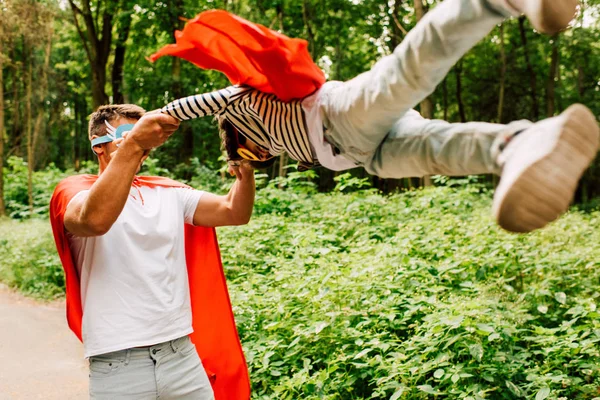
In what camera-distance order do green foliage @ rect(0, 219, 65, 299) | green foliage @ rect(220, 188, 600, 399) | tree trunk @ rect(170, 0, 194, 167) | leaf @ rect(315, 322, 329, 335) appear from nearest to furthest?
green foliage @ rect(220, 188, 600, 399) → leaf @ rect(315, 322, 329, 335) → green foliage @ rect(0, 219, 65, 299) → tree trunk @ rect(170, 0, 194, 167)

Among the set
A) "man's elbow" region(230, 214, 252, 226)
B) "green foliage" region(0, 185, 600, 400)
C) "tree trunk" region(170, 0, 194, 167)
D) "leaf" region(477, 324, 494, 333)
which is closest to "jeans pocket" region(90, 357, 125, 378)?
"man's elbow" region(230, 214, 252, 226)

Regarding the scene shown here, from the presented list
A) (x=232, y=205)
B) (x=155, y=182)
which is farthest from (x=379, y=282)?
(x=155, y=182)

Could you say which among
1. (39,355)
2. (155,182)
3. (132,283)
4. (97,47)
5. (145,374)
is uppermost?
(97,47)

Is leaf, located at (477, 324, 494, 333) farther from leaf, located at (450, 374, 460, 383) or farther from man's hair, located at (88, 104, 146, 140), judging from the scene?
man's hair, located at (88, 104, 146, 140)

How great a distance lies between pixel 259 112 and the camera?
224 centimetres

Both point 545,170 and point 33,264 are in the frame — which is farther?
point 33,264

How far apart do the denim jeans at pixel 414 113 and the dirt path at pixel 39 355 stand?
405cm

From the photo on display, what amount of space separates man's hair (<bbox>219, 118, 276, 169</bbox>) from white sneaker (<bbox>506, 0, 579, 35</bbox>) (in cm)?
136

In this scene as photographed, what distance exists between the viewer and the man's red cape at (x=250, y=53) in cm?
202

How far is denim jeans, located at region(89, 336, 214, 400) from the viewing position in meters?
2.26

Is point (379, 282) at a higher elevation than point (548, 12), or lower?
lower

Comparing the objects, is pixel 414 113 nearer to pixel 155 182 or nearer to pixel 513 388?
pixel 155 182

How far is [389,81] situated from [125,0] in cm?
1445

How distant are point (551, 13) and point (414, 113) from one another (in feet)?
2.29
